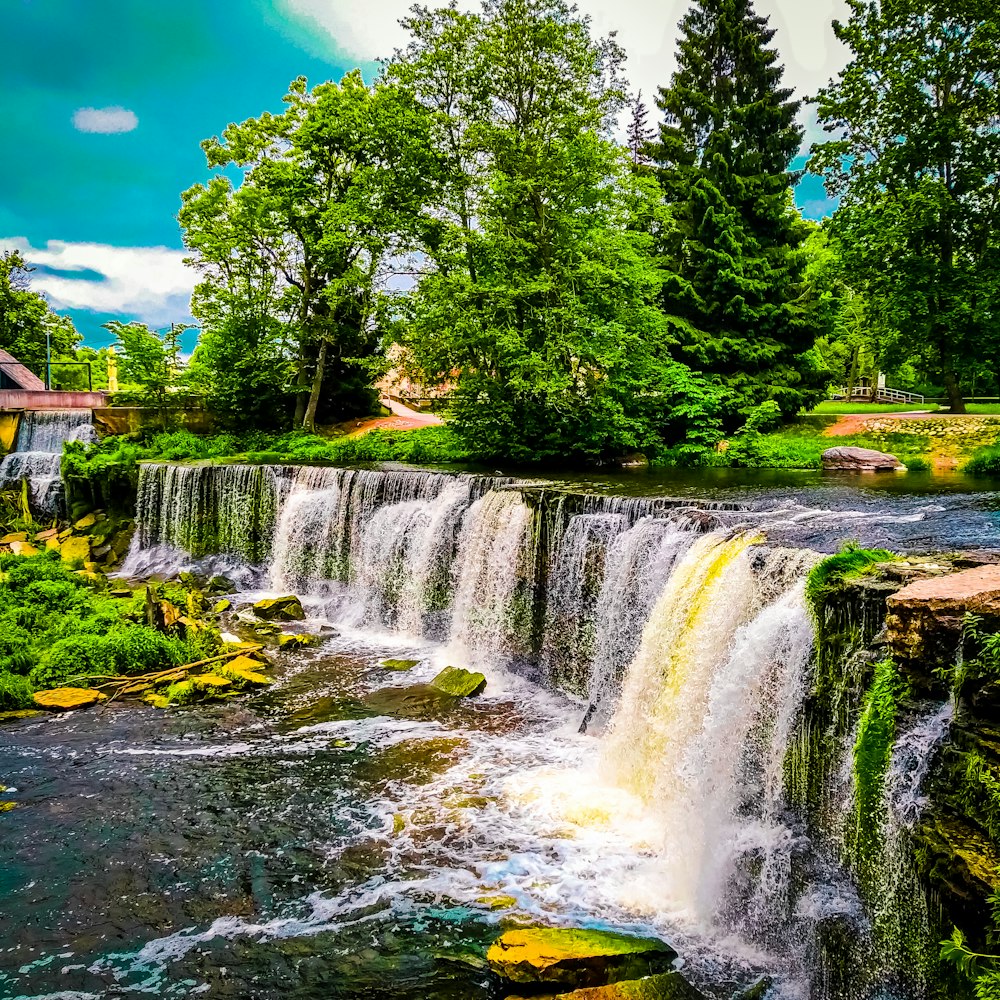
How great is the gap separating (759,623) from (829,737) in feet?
4.30

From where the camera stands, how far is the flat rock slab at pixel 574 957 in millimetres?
4812

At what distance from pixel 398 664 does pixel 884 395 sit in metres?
31.7

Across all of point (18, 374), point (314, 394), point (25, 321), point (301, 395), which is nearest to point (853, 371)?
point (314, 394)

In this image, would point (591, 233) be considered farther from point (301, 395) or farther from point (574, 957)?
point (574, 957)

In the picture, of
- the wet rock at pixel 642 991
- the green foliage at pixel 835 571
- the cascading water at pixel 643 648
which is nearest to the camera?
the wet rock at pixel 642 991

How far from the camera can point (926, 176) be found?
19906 millimetres

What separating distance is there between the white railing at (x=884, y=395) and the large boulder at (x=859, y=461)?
57.7 feet

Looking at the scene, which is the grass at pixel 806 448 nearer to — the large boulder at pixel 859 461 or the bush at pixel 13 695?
the large boulder at pixel 859 461

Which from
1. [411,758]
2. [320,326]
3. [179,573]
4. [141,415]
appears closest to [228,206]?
[320,326]

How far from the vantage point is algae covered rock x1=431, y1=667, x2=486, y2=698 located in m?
10.2

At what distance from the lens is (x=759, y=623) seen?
22.4ft

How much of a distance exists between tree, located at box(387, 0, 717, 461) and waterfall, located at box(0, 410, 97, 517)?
36.3 feet

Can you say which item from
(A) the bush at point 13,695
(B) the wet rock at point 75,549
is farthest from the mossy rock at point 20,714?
(B) the wet rock at point 75,549

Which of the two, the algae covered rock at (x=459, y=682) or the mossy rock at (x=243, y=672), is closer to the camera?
the algae covered rock at (x=459, y=682)
